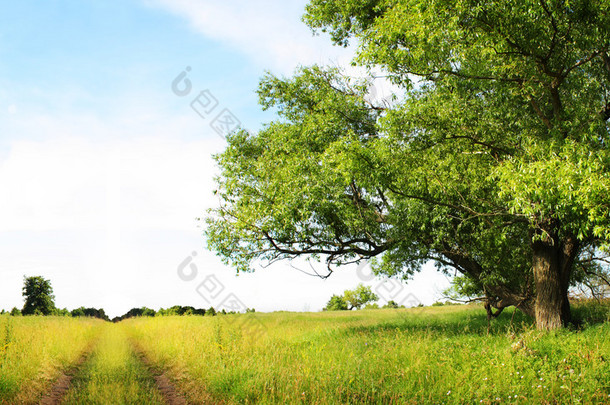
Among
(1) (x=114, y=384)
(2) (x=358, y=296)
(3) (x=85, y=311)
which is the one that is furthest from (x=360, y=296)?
(1) (x=114, y=384)

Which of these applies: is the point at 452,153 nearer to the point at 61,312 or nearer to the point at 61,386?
the point at 61,386

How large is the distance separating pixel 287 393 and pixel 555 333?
35.5 feet

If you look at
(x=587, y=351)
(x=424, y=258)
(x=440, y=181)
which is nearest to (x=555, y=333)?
(x=587, y=351)

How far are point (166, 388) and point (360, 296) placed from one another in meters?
54.5

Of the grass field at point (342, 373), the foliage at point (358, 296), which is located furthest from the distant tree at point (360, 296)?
the grass field at point (342, 373)

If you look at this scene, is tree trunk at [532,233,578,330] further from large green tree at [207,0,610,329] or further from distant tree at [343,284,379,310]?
distant tree at [343,284,379,310]

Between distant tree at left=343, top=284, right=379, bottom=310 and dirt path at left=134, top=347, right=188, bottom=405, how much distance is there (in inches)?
2008

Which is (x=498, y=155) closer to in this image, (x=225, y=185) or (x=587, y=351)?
(x=587, y=351)

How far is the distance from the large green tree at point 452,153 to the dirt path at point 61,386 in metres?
5.89

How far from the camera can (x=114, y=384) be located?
8641 millimetres

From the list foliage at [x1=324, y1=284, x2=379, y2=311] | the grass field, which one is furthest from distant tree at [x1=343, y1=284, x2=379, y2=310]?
the grass field

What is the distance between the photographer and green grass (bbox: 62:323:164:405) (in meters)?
7.63

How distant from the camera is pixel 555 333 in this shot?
13258 mm

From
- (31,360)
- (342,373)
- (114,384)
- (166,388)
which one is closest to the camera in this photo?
(342,373)
